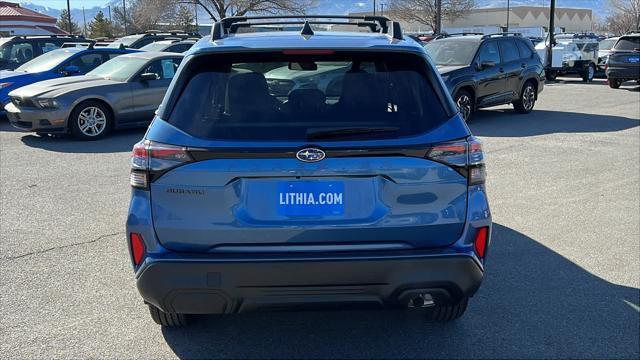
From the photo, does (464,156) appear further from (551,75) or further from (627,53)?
(551,75)

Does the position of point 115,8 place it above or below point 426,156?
above

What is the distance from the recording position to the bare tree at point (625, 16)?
76812 mm

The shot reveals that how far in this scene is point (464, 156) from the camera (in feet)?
10.5

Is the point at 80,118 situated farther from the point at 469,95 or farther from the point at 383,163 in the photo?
the point at 383,163

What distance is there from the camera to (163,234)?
3.11 meters

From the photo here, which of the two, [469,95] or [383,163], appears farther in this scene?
[469,95]

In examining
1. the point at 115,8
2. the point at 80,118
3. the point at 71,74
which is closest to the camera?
the point at 80,118

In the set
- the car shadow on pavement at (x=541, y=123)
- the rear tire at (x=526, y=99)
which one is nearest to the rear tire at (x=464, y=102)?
the car shadow on pavement at (x=541, y=123)

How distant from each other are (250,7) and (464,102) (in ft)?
117

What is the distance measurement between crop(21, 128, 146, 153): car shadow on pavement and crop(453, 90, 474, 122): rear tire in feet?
21.1

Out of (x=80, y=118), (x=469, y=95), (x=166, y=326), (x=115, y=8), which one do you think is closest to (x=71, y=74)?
(x=80, y=118)

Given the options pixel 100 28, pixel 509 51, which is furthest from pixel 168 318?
pixel 100 28

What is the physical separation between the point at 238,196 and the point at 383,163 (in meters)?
0.73

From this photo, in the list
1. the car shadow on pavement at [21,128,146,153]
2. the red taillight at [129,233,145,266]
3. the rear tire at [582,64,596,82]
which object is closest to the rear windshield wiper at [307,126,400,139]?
the red taillight at [129,233,145,266]
